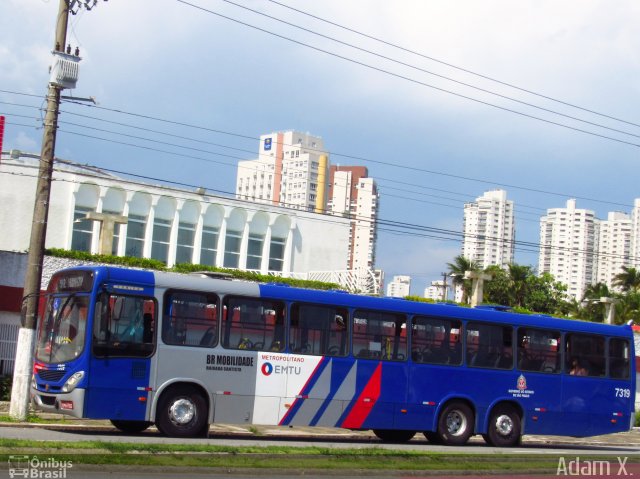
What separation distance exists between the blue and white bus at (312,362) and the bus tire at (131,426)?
0.03 meters

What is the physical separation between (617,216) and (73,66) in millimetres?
167264

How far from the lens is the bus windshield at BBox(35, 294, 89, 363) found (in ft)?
55.5

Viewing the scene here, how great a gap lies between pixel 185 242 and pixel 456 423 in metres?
30.1

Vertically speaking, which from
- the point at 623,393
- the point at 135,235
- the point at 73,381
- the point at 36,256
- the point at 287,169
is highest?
the point at 287,169

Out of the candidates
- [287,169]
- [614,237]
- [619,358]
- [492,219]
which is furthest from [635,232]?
[619,358]

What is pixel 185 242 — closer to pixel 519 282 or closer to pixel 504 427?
pixel 504 427

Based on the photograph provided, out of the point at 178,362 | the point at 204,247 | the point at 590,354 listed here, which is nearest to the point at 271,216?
the point at 204,247

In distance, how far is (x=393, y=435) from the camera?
72.7 ft

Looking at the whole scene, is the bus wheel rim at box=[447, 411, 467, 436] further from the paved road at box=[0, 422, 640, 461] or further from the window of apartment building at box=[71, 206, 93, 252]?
the window of apartment building at box=[71, 206, 93, 252]

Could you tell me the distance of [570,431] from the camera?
23.0 m

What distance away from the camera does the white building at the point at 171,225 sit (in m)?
42.4

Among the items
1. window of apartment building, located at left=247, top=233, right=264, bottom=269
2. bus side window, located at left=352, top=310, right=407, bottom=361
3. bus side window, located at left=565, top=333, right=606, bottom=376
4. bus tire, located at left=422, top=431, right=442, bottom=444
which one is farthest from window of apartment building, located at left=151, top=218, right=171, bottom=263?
bus side window, located at left=352, top=310, right=407, bottom=361

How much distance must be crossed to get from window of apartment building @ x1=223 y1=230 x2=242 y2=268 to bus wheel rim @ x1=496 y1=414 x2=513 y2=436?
Result: 30.6 metres

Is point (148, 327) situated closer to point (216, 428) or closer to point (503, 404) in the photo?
point (216, 428)
